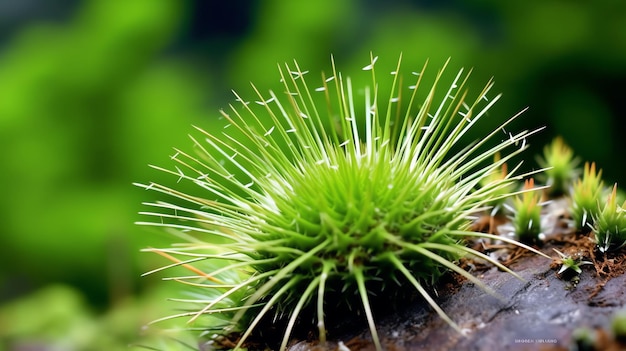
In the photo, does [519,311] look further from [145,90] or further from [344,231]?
[145,90]

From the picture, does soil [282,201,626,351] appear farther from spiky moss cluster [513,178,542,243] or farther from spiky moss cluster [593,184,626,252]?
spiky moss cluster [513,178,542,243]

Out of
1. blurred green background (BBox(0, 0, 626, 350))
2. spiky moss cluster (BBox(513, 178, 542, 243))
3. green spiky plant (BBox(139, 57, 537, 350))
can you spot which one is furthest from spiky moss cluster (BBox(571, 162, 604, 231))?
blurred green background (BBox(0, 0, 626, 350))

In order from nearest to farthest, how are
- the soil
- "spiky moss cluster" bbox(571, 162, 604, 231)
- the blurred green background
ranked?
the soil
"spiky moss cluster" bbox(571, 162, 604, 231)
the blurred green background

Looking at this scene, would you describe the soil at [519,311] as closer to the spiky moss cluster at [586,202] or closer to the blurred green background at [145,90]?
the spiky moss cluster at [586,202]

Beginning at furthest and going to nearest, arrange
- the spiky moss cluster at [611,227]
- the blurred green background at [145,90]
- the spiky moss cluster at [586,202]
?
the blurred green background at [145,90] → the spiky moss cluster at [586,202] → the spiky moss cluster at [611,227]

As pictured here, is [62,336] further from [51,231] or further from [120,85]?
[120,85]

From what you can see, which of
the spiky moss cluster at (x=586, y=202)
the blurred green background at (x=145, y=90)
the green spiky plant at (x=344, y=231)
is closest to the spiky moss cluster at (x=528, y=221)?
the spiky moss cluster at (x=586, y=202)
